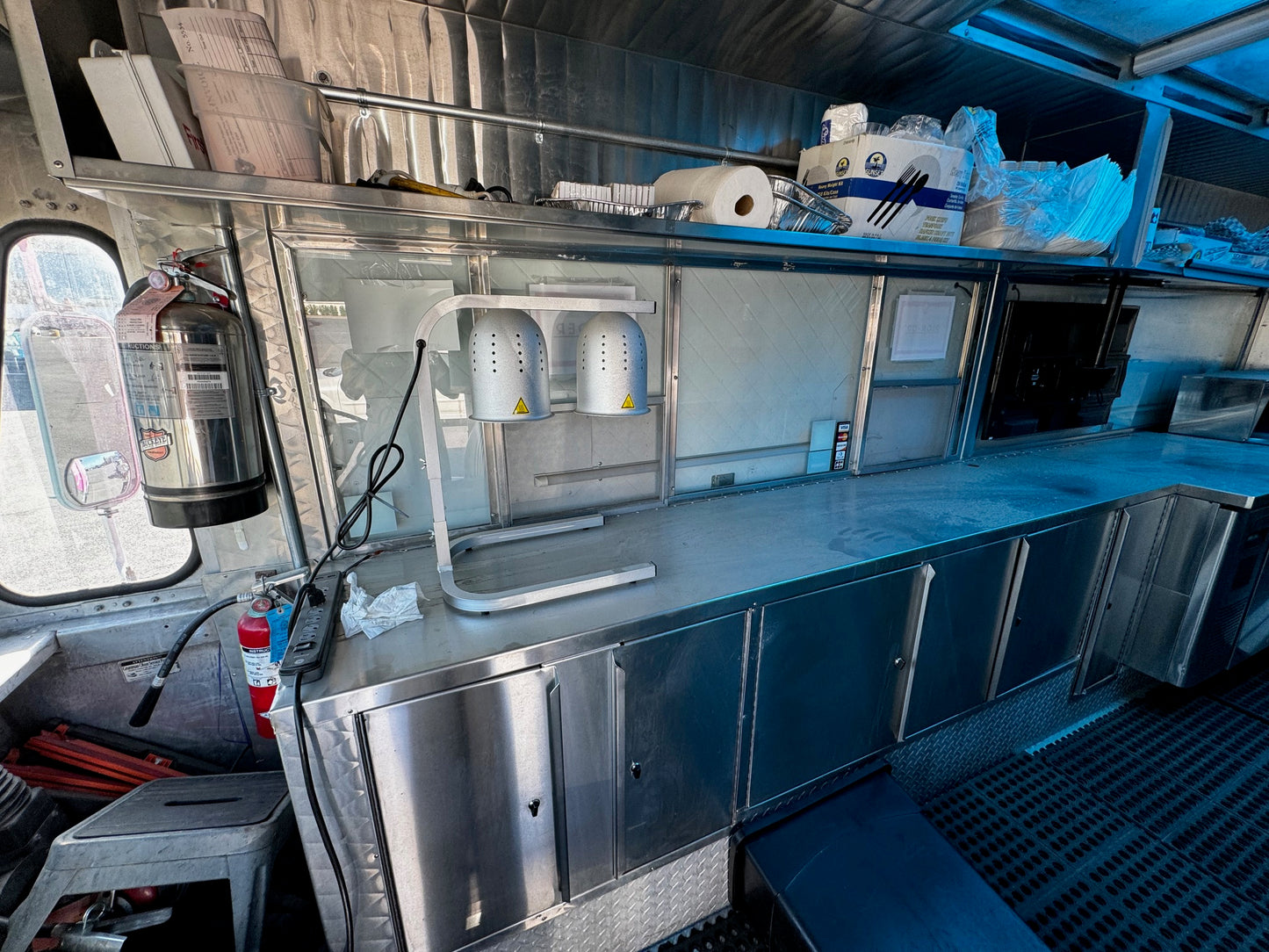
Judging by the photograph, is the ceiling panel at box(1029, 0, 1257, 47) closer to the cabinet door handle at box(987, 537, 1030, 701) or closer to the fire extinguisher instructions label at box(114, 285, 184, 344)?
the cabinet door handle at box(987, 537, 1030, 701)

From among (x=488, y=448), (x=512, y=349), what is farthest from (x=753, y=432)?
(x=512, y=349)

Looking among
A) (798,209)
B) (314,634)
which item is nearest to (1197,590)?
(798,209)

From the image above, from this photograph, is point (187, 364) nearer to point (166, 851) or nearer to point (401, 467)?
point (401, 467)

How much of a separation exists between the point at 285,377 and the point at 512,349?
2.23ft

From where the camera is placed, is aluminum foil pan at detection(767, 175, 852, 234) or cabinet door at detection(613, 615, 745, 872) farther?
aluminum foil pan at detection(767, 175, 852, 234)

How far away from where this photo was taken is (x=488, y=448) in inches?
63.2

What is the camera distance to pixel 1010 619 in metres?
1.83

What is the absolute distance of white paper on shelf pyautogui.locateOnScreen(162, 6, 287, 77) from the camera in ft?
3.15

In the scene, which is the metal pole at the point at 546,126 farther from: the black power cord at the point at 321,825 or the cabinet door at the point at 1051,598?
the cabinet door at the point at 1051,598

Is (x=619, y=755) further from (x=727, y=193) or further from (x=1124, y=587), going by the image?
(x=1124, y=587)

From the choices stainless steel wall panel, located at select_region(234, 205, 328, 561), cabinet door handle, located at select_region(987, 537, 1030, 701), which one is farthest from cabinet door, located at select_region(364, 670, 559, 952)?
Result: cabinet door handle, located at select_region(987, 537, 1030, 701)

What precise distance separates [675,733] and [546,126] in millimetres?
1766

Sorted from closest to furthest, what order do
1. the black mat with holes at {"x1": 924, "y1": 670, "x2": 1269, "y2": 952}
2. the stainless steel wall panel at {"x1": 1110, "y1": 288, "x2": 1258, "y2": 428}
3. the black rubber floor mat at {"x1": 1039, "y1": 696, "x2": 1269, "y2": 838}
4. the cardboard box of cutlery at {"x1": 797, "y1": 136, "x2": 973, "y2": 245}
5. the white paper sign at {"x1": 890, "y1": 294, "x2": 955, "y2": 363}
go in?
the black mat with holes at {"x1": 924, "y1": 670, "x2": 1269, "y2": 952}, the cardboard box of cutlery at {"x1": 797, "y1": 136, "x2": 973, "y2": 245}, the black rubber floor mat at {"x1": 1039, "y1": 696, "x2": 1269, "y2": 838}, the white paper sign at {"x1": 890, "y1": 294, "x2": 955, "y2": 363}, the stainless steel wall panel at {"x1": 1110, "y1": 288, "x2": 1258, "y2": 428}

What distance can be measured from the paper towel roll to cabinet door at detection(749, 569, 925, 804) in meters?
1.08
